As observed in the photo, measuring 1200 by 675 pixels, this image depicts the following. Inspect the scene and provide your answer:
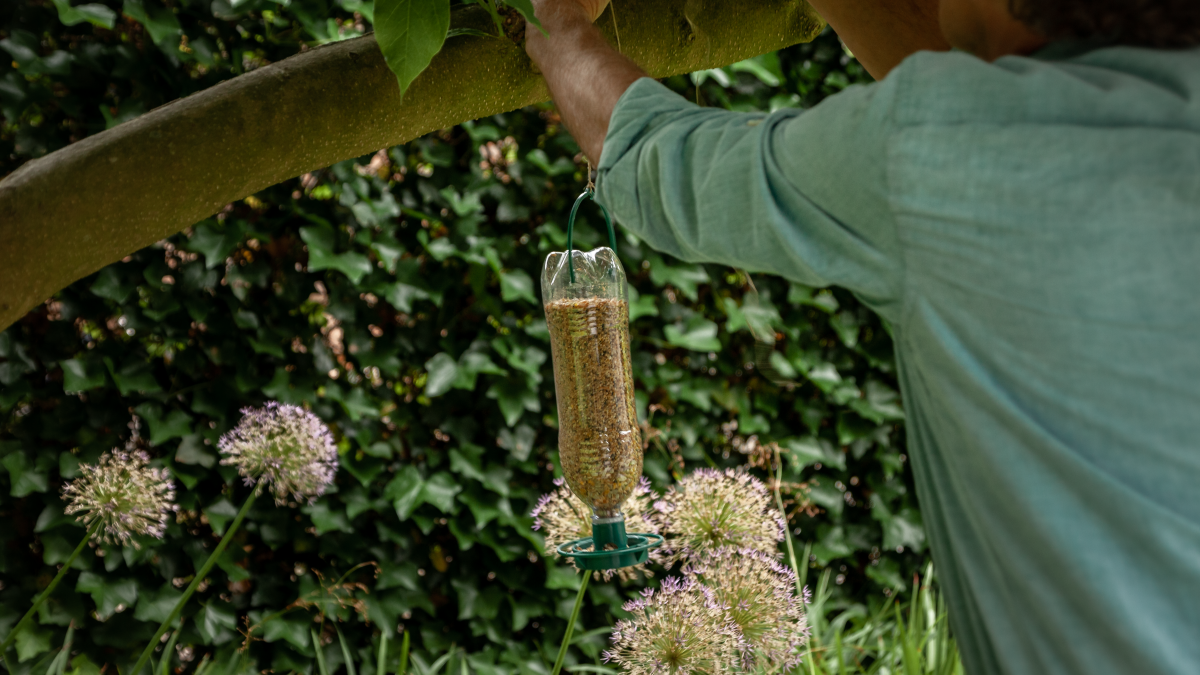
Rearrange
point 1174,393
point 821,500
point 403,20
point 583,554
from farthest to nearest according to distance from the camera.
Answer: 1. point 821,500
2. point 583,554
3. point 403,20
4. point 1174,393

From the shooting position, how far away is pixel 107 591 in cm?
157

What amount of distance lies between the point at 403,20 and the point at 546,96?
14.1 inches

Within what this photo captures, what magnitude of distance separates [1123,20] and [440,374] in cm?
145

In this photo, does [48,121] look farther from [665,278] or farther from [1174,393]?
[1174,393]

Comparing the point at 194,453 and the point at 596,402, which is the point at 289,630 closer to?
the point at 194,453

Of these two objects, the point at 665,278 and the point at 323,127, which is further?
the point at 665,278

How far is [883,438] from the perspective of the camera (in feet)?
7.13

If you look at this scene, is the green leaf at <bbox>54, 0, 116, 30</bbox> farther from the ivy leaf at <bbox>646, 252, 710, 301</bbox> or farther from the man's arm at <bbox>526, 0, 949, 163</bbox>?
the ivy leaf at <bbox>646, 252, 710, 301</bbox>

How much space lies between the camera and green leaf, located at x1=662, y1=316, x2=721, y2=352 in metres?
1.95

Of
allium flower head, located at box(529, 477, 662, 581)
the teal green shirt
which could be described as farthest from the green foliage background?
the teal green shirt

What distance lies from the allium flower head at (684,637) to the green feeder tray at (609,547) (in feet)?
0.23

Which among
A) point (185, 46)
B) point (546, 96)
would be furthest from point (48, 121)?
point (546, 96)

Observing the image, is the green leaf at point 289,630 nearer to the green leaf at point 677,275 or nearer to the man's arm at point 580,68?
the green leaf at point 677,275

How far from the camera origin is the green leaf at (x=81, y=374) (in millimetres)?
1534
